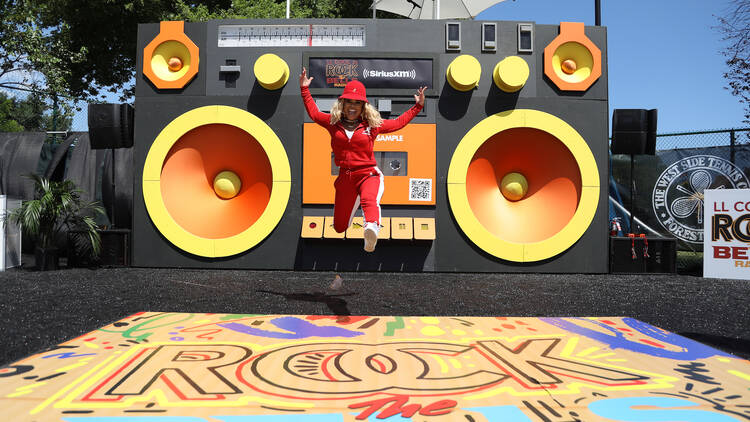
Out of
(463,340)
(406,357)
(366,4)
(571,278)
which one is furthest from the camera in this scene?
(366,4)

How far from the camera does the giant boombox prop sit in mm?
5219

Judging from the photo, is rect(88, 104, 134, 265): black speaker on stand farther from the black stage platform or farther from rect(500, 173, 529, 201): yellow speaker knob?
rect(500, 173, 529, 201): yellow speaker knob

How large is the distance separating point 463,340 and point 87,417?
178cm

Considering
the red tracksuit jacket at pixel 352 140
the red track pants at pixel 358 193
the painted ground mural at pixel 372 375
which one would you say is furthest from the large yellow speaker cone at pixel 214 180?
the painted ground mural at pixel 372 375

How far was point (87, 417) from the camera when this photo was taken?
140cm

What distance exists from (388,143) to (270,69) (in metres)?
1.72

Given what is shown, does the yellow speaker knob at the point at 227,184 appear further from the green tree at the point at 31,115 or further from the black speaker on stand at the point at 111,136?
the green tree at the point at 31,115

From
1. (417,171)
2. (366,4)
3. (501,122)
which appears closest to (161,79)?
(417,171)

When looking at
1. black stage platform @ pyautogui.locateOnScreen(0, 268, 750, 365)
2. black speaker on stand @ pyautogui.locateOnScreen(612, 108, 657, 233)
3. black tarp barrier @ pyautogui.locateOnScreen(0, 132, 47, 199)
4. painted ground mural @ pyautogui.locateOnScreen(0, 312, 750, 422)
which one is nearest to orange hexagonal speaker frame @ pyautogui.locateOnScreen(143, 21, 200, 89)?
black stage platform @ pyautogui.locateOnScreen(0, 268, 750, 365)

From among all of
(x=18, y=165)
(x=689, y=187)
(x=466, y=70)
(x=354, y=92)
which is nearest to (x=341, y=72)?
(x=466, y=70)

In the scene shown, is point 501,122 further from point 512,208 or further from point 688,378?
point 688,378

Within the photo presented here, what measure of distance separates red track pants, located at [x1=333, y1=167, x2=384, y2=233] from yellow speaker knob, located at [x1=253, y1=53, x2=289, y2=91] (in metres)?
2.39

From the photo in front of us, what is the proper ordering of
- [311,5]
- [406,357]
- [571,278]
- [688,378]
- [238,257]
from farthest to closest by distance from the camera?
[311,5] → [238,257] → [571,278] → [406,357] → [688,378]

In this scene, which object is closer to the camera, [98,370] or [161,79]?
[98,370]
